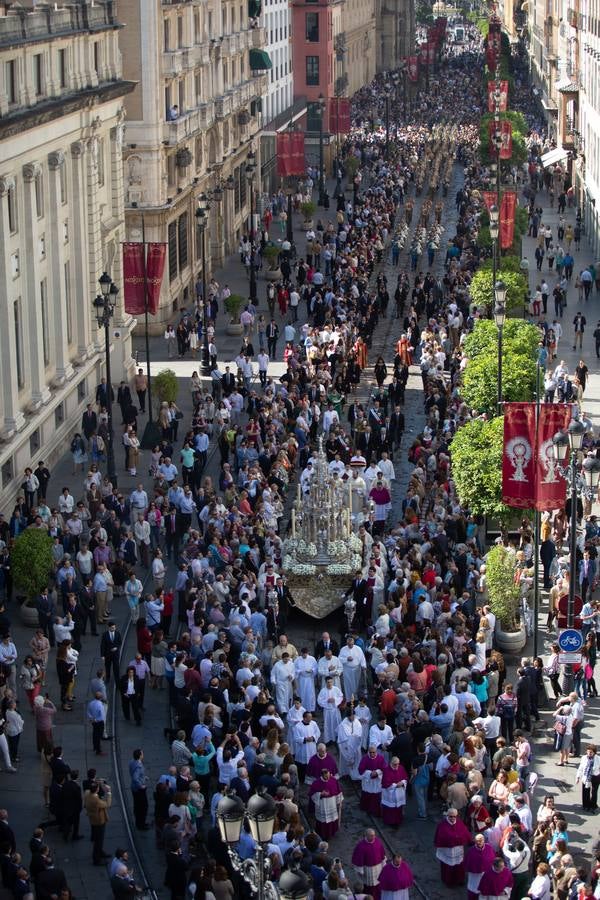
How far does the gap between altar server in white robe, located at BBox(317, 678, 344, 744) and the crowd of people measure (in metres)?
0.04

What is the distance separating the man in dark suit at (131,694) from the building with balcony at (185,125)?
28.8 metres

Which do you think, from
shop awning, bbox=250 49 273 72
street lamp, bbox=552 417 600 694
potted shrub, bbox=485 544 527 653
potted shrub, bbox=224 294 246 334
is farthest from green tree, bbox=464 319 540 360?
shop awning, bbox=250 49 273 72

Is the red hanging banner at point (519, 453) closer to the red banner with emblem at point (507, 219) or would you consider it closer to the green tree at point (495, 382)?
the green tree at point (495, 382)

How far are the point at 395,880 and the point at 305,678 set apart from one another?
6124mm

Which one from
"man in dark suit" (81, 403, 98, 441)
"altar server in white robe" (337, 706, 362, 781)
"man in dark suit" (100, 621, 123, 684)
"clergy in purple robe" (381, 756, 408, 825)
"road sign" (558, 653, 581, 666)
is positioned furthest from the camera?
"man in dark suit" (81, 403, 98, 441)

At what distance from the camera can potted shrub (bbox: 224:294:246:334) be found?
57.7 meters

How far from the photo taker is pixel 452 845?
23.0m

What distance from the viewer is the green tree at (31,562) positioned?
1236 inches

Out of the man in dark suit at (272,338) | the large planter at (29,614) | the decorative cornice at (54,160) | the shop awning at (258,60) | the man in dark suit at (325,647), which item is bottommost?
the man in dark suit at (272,338)

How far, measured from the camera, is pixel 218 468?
4275 centimetres

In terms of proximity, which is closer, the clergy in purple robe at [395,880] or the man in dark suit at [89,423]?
the clergy in purple robe at [395,880]

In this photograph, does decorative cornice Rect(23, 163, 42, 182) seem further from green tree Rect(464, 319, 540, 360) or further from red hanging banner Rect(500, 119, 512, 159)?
red hanging banner Rect(500, 119, 512, 159)

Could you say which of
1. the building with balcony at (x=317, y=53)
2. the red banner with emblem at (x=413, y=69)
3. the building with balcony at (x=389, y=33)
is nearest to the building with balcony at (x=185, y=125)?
the building with balcony at (x=317, y=53)

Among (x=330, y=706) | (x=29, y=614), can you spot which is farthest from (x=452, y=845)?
(x=29, y=614)
